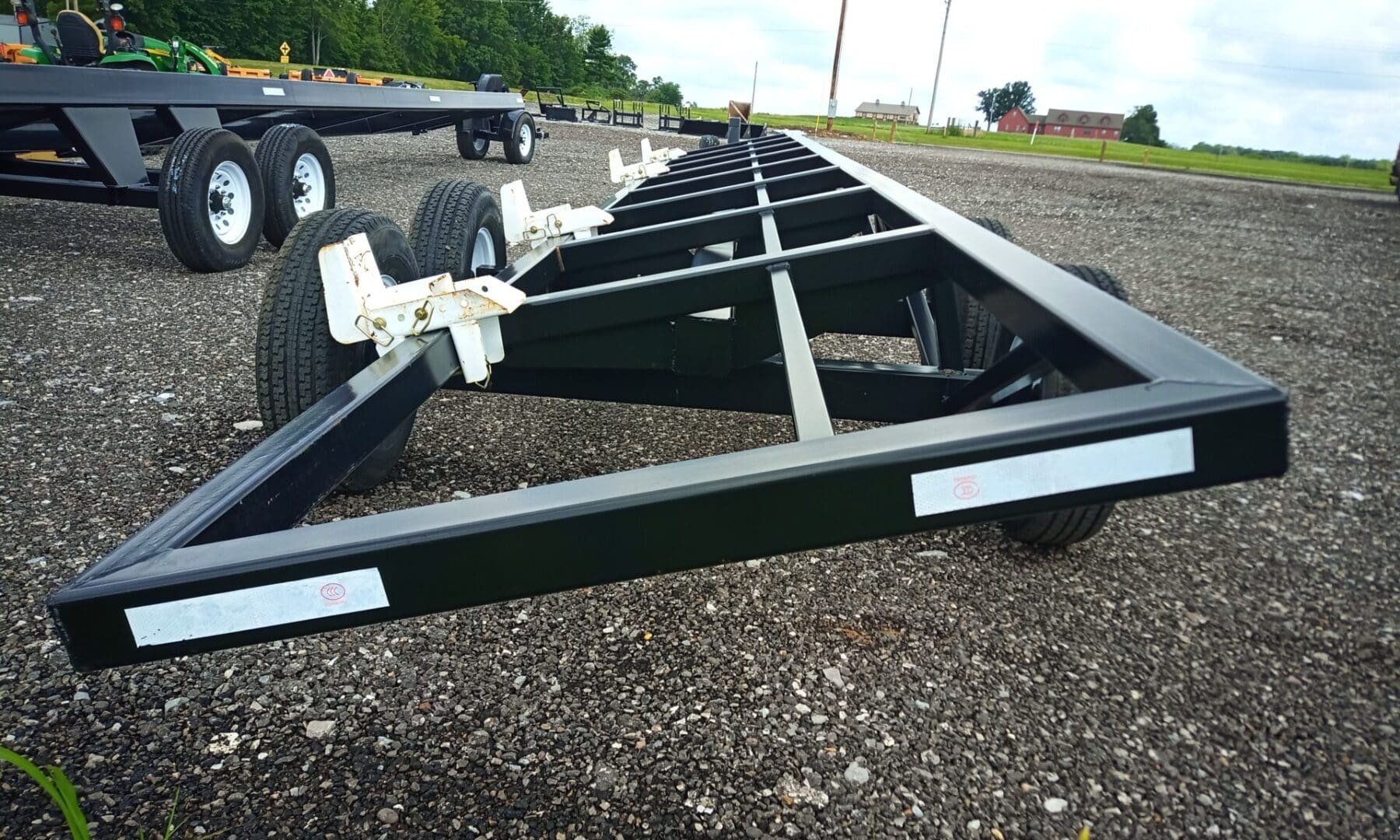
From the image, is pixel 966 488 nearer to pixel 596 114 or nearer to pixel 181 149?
pixel 181 149

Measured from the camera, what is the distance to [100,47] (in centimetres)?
691

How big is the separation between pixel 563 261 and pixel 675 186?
1.78 meters

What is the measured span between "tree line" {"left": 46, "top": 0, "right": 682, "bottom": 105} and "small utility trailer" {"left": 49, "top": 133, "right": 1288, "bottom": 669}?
5191 centimetres

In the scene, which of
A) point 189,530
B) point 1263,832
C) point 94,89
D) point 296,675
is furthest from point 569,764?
point 94,89

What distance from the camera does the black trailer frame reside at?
4.21 m

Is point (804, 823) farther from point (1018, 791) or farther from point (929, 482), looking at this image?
point (929, 482)

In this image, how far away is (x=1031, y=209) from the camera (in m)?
10.4

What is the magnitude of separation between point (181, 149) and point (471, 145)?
301 inches

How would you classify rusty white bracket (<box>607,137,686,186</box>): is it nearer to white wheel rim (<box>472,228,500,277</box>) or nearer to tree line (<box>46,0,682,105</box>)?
white wheel rim (<box>472,228,500,277</box>)

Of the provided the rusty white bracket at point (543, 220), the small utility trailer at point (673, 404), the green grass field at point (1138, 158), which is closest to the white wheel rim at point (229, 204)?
the rusty white bracket at point (543, 220)

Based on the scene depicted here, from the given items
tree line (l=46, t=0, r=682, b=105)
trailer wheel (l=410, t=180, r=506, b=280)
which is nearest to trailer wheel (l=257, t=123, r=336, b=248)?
trailer wheel (l=410, t=180, r=506, b=280)

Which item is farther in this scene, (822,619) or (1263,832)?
(822,619)

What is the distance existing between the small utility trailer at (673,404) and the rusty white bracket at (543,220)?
0.39 meters

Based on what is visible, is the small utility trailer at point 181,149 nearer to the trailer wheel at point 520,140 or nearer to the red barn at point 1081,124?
the trailer wheel at point 520,140
